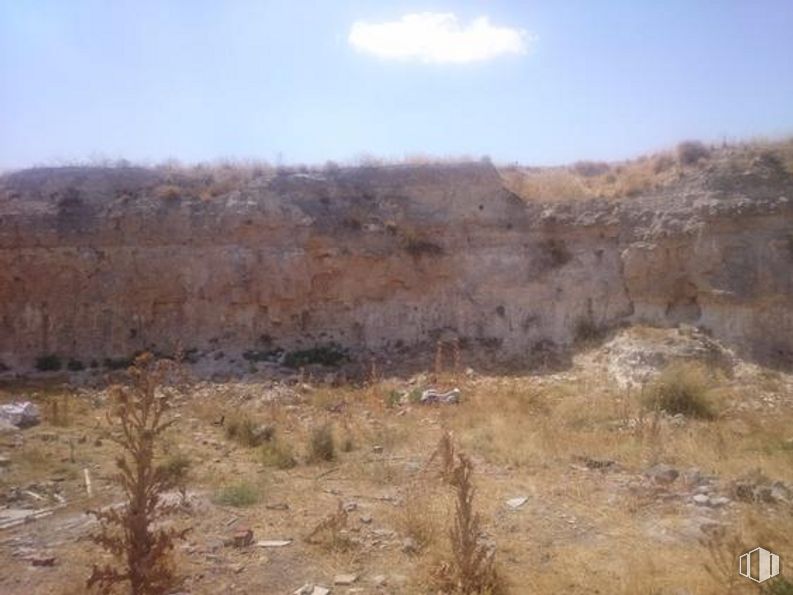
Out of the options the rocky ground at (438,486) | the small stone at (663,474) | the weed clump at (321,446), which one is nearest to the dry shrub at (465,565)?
the rocky ground at (438,486)

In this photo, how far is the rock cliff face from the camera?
17.5 meters

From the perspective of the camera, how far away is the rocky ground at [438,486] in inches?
237

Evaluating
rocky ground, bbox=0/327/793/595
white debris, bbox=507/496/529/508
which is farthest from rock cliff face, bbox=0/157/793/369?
white debris, bbox=507/496/529/508

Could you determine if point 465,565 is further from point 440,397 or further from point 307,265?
point 307,265

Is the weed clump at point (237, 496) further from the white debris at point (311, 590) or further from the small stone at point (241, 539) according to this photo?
the white debris at point (311, 590)

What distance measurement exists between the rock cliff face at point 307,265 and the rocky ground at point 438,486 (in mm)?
3283

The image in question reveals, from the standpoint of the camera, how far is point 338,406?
1370cm

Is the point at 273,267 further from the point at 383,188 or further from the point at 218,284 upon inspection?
the point at 383,188

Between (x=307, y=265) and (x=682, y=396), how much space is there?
10.1 metres

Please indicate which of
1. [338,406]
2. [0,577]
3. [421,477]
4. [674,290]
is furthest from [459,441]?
[674,290]

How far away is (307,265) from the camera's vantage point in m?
18.4

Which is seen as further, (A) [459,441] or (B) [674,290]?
(B) [674,290]

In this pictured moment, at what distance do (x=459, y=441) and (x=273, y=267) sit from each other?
923 centimetres

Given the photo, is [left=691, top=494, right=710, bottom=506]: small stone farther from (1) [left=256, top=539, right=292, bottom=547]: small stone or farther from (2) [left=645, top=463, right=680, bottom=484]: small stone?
(1) [left=256, top=539, right=292, bottom=547]: small stone
